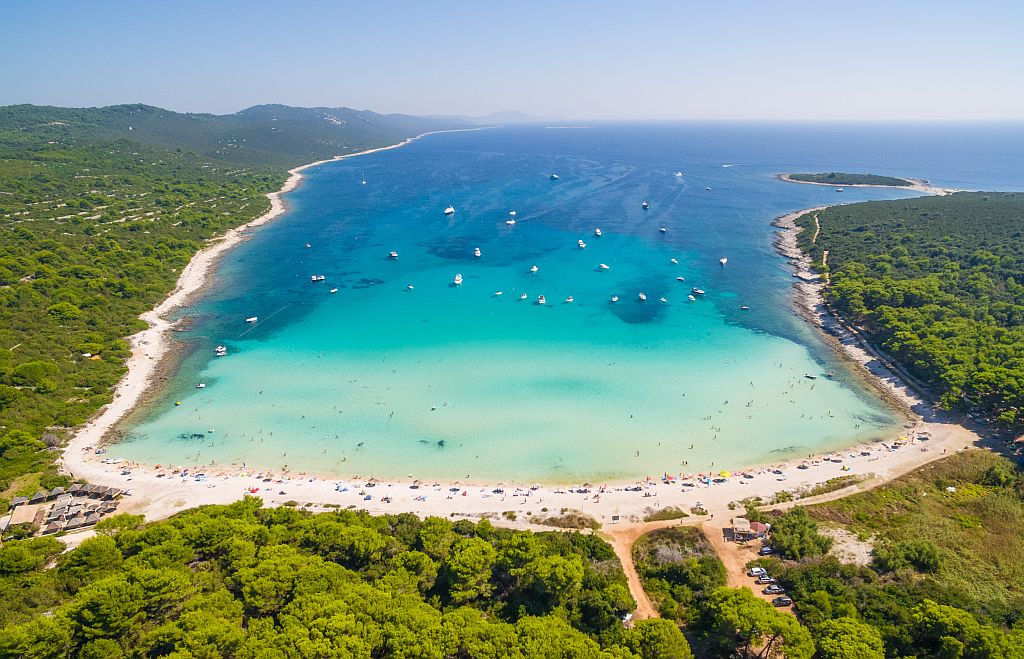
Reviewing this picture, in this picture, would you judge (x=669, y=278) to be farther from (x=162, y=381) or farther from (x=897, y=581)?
(x=162, y=381)

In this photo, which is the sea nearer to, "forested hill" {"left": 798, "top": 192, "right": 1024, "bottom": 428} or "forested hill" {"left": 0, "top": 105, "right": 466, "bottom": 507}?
"forested hill" {"left": 0, "top": 105, "right": 466, "bottom": 507}

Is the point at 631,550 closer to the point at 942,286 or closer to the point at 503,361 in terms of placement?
the point at 503,361

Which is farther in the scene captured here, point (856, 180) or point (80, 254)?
point (856, 180)

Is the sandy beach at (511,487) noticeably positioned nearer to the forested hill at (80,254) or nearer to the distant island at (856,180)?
the forested hill at (80,254)

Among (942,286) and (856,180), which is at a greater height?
(856,180)

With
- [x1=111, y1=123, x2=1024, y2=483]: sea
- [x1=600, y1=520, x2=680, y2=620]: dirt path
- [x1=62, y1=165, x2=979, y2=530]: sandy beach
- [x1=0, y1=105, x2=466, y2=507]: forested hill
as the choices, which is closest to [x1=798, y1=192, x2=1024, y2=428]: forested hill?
[x1=62, y1=165, x2=979, y2=530]: sandy beach

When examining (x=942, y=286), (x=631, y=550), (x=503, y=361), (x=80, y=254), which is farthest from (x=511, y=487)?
(x=80, y=254)
